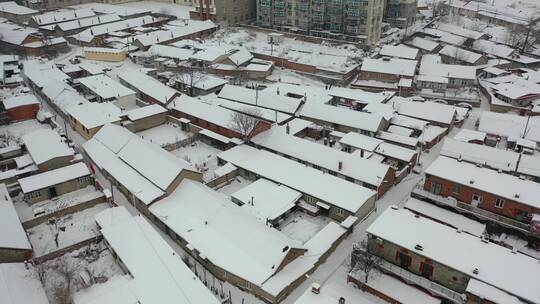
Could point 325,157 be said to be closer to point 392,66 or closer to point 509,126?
point 509,126

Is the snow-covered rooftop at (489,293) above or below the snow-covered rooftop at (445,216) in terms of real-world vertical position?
above

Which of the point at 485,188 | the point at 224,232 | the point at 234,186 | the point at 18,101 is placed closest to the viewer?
the point at 224,232

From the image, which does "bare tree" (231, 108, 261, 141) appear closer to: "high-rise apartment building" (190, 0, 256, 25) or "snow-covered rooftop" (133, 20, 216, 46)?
"snow-covered rooftop" (133, 20, 216, 46)

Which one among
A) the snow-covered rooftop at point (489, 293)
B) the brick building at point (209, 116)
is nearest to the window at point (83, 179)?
the brick building at point (209, 116)

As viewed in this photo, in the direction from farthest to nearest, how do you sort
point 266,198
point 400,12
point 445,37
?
point 400,12, point 445,37, point 266,198

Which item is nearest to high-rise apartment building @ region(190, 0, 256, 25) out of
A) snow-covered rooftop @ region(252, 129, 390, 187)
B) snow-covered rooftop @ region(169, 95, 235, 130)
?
snow-covered rooftop @ region(169, 95, 235, 130)

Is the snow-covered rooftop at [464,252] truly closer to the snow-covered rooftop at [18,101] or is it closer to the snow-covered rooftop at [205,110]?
the snow-covered rooftop at [205,110]

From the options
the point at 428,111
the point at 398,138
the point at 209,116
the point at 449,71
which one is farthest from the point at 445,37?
the point at 209,116

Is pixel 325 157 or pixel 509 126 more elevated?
pixel 509 126

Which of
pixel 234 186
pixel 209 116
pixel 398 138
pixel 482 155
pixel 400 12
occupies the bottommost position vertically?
pixel 234 186
